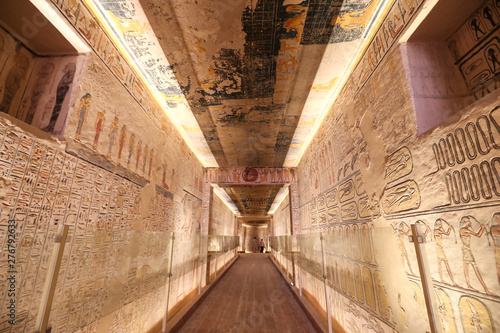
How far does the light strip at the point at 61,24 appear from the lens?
1.62 meters

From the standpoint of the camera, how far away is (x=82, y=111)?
6.62ft

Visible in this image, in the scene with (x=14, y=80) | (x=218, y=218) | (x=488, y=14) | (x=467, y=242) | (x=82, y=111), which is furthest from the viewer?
(x=218, y=218)

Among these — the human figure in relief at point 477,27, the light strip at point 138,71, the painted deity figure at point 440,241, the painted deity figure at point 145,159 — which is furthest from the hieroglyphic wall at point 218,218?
the human figure in relief at point 477,27

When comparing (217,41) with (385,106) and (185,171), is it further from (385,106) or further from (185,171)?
(185,171)

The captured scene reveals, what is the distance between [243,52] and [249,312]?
14.7ft

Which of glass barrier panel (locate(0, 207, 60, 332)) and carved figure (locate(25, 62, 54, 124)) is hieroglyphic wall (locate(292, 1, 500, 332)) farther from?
carved figure (locate(25, 62, 54, 124))

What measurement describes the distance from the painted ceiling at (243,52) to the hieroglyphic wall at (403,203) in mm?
379

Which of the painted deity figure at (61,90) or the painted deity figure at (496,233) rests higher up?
the painted deity figure at (61,90)

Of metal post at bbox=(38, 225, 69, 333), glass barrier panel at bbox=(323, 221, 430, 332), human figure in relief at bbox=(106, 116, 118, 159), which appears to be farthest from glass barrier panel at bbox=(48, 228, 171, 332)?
glass barrier panel at bbox=(323, 221, 430, 332)

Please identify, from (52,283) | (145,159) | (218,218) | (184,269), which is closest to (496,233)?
(52,283)

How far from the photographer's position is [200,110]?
3.92 m

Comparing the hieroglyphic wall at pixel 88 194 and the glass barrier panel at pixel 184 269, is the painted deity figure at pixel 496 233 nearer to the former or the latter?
the hieroglyphic wall at pixel 88 194

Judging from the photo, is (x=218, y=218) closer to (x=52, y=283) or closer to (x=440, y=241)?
(x=52, y=283)

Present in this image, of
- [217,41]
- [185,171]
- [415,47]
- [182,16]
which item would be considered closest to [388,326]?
[415,47]
